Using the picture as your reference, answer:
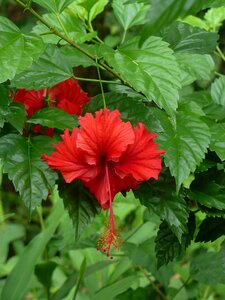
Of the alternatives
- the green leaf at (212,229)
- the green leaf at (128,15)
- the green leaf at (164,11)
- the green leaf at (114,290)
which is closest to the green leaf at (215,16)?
the green leaf at (128,15)

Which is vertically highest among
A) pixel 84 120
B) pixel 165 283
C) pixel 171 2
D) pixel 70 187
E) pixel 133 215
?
pixel 171 2

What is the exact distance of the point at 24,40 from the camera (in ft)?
2.51

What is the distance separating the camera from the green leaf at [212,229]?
2.95ft

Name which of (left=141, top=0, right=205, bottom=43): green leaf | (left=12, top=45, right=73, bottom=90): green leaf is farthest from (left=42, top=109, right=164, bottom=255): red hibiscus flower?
(left=141, top=0, right=205, bottom=43): green leaf

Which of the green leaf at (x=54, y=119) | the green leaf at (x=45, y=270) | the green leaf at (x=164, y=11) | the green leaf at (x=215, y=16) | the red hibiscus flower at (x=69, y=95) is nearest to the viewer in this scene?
the green leaf at (x=164, y=11)

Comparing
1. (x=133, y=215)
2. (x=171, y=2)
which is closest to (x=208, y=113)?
(x=171, y=2)

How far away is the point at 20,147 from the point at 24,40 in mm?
151

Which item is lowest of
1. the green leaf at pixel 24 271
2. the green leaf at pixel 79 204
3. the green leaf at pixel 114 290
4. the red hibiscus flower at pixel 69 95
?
the green leaf at pixel 24 271

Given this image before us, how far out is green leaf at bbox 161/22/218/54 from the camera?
94 centimetres

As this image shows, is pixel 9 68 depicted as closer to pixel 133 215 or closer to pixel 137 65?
pixel 137 65

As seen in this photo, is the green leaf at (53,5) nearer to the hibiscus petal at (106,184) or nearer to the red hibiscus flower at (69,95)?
the red hibiscus flower at (69,95)

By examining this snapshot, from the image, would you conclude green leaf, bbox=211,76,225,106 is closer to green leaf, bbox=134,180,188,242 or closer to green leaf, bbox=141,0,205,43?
green leaf, bbox=134,180,188,242

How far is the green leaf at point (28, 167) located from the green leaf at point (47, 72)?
8cm

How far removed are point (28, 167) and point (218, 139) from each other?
281 mm
